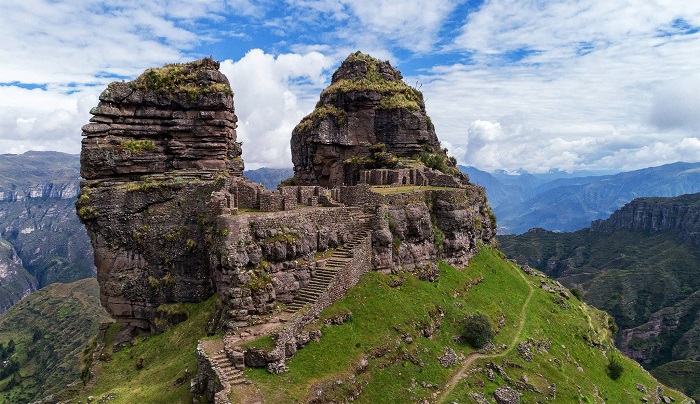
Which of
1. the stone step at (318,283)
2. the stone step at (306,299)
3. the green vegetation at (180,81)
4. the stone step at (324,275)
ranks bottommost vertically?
the stone step at (306,299)

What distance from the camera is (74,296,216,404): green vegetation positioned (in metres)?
24.8

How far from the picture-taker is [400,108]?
68.6 m

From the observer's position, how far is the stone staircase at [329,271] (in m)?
26.7

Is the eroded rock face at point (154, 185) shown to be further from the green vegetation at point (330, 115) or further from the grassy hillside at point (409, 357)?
the green vegetation at point (330, 115)

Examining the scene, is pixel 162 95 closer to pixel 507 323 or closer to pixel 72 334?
pixel 507 323

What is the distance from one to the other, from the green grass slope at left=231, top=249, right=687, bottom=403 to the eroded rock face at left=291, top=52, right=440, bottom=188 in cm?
2905

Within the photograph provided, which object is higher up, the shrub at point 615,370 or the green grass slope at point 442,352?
the green grass slope at point 442,352

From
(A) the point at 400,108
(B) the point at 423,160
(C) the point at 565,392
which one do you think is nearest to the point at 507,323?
(C) the point at 565,392

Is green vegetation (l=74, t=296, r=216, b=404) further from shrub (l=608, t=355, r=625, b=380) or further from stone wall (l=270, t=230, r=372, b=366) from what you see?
shrub (l=608, t=355, r=625, b=380)

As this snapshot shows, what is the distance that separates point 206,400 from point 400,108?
2157 inches

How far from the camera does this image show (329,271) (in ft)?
92.8

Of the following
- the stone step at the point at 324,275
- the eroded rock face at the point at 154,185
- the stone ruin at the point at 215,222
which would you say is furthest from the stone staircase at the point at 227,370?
the eroded rock face at the point at 154,185

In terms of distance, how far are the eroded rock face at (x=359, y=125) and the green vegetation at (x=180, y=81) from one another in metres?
30.4

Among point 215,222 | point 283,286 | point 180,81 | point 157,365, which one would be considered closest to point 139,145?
point 180,81
